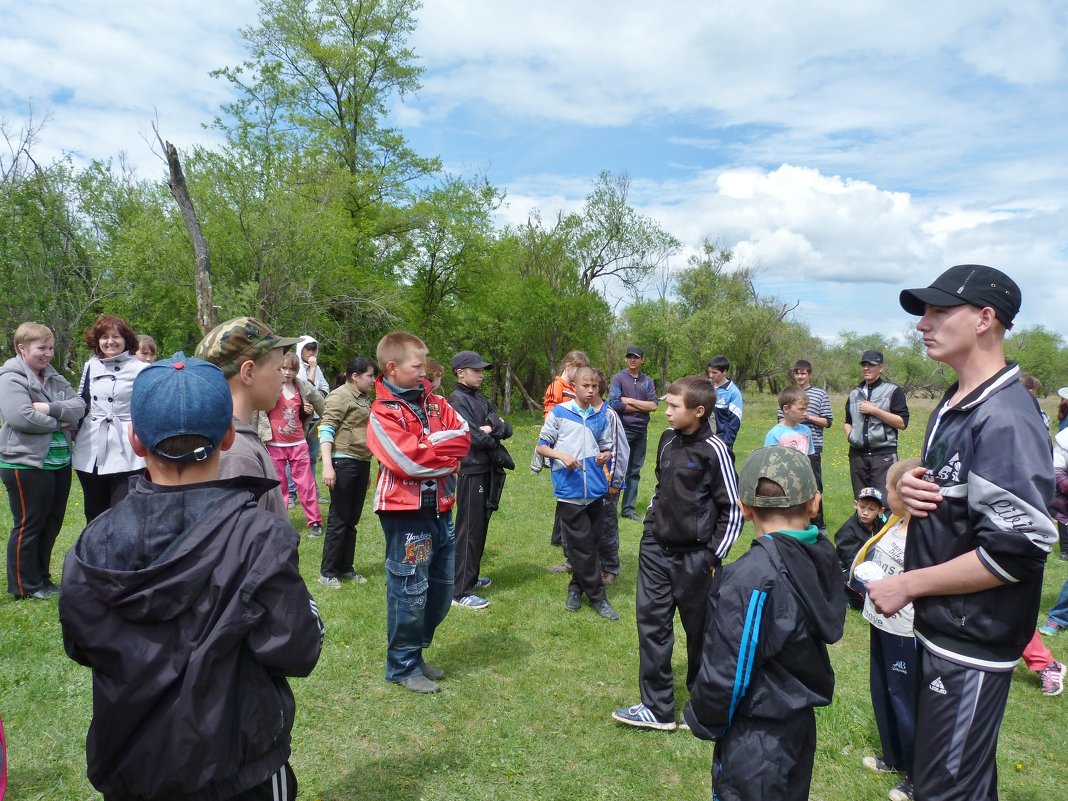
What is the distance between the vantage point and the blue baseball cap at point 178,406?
1876 mm

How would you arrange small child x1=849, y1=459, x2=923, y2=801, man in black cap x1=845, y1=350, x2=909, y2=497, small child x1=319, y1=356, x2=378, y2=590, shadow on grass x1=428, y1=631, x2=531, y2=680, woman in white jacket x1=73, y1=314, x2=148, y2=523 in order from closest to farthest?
small child x1=849, y1=459, x2=923, y2=801
shadow on grass x1=428, y1=631, x2=531, y2=680
woman in white jacket x1=73, y1=314, x2=148, y2=523
small child x1=319, y1=356, x2=378, y2=590
man in black cap x1=845, y1=350, x2=909, y2=497

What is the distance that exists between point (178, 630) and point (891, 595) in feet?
7.64

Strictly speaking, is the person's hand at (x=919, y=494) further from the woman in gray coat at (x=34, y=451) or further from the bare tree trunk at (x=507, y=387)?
the bare tree trunk at (x=507, y=387)

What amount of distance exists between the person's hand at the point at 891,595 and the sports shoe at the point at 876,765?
1.84 meters

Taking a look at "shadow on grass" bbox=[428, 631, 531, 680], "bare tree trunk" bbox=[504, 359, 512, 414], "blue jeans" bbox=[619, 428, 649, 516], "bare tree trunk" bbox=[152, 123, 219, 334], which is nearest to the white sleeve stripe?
"shadow on grass" bbox=[428, 631, 531, 680]

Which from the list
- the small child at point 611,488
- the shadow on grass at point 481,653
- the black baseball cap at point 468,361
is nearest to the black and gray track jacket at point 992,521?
the shadow on grass at point 481,653

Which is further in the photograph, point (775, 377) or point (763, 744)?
point (775, 377)

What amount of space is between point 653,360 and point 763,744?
51140 millimetres

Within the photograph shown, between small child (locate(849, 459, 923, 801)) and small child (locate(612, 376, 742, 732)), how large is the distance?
812 millimetres

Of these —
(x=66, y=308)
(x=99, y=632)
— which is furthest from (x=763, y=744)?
(x=66, y=308)

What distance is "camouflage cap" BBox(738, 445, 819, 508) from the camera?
95.9 inches

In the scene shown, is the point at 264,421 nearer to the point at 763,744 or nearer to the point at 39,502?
the point at 39,502

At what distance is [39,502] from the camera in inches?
214

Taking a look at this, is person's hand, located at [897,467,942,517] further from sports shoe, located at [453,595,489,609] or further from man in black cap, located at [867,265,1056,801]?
sports shoe, located at [453,595,489,609]
